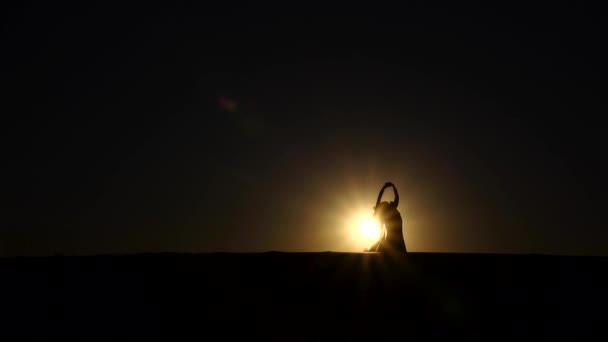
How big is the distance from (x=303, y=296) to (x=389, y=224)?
105 inches

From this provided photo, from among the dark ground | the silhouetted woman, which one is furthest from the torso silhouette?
the dark ground

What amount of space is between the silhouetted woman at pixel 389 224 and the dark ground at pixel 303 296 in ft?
5.61

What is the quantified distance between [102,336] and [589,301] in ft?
15.2

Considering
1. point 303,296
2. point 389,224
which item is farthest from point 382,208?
point 303,296

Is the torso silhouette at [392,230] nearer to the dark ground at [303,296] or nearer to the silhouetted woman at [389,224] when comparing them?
the silhouetted woman at [389,224]

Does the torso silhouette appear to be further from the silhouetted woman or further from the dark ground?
the dark ground

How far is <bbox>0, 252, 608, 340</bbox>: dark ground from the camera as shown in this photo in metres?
6.14

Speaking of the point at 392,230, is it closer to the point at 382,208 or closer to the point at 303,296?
the point at 382,208

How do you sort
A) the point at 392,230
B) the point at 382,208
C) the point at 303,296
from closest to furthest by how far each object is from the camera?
the point at 303,296, the point at 392,230, the point at 382,208

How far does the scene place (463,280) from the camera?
21.6 ft

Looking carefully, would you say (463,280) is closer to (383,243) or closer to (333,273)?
(333,273)

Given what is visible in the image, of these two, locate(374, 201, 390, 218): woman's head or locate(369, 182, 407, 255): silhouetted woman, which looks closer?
locate(369, 182, 407, 255): silhouetted woman

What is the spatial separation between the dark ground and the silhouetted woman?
1711mm

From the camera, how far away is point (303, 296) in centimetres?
639
